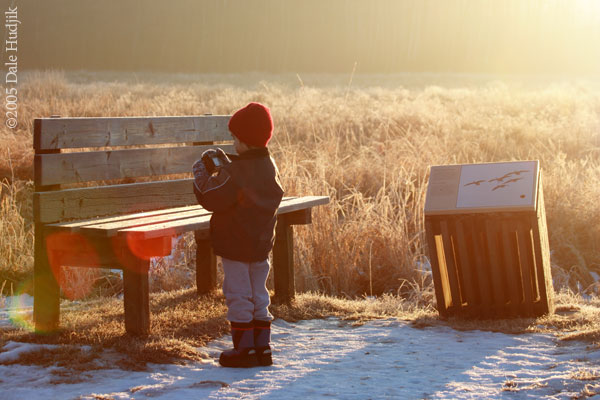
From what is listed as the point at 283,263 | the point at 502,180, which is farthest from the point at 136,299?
the point at 502,180

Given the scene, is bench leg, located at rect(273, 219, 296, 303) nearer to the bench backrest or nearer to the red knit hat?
the bench backrest

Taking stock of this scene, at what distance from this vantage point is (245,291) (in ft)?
13.6

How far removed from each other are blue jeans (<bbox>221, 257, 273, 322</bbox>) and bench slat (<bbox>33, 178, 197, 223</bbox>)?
992 mm

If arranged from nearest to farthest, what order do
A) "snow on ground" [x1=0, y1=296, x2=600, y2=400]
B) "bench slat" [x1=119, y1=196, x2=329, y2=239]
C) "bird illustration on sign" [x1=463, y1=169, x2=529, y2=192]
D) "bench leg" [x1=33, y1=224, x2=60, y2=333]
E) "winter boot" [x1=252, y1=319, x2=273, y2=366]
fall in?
"snow on ground" [x1=0, y1=296, x2=600, y2=400] → "bench slat" [x1=119, y1=196, x2=329, y2=239] → "winter boot" [x1=252, y1=319, x2=273, y2=366] → "bench leg" [x1=33, y1=224, x2=60, y2=333] → "bird illustration on sign" [x1=463, y1=169, x2=529, y2=192]

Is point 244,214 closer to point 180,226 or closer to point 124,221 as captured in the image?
point 180,226

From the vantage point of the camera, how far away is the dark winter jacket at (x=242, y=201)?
4082mm

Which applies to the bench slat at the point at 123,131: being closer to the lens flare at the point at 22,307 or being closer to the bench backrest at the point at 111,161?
the bench backrest at the point at 111,161

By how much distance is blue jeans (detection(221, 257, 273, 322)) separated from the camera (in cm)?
412

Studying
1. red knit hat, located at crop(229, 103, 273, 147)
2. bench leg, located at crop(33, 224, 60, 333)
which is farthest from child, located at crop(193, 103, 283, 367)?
bench leg, located at crop(33, 224, 60, 333)

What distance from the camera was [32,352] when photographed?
4.02 metres

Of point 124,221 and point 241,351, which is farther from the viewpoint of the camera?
point 124,221

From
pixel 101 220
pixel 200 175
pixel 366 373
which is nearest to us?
pixel 366 373

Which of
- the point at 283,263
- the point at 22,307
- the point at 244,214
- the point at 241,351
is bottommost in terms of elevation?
the point at 241,351

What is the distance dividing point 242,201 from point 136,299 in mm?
786
